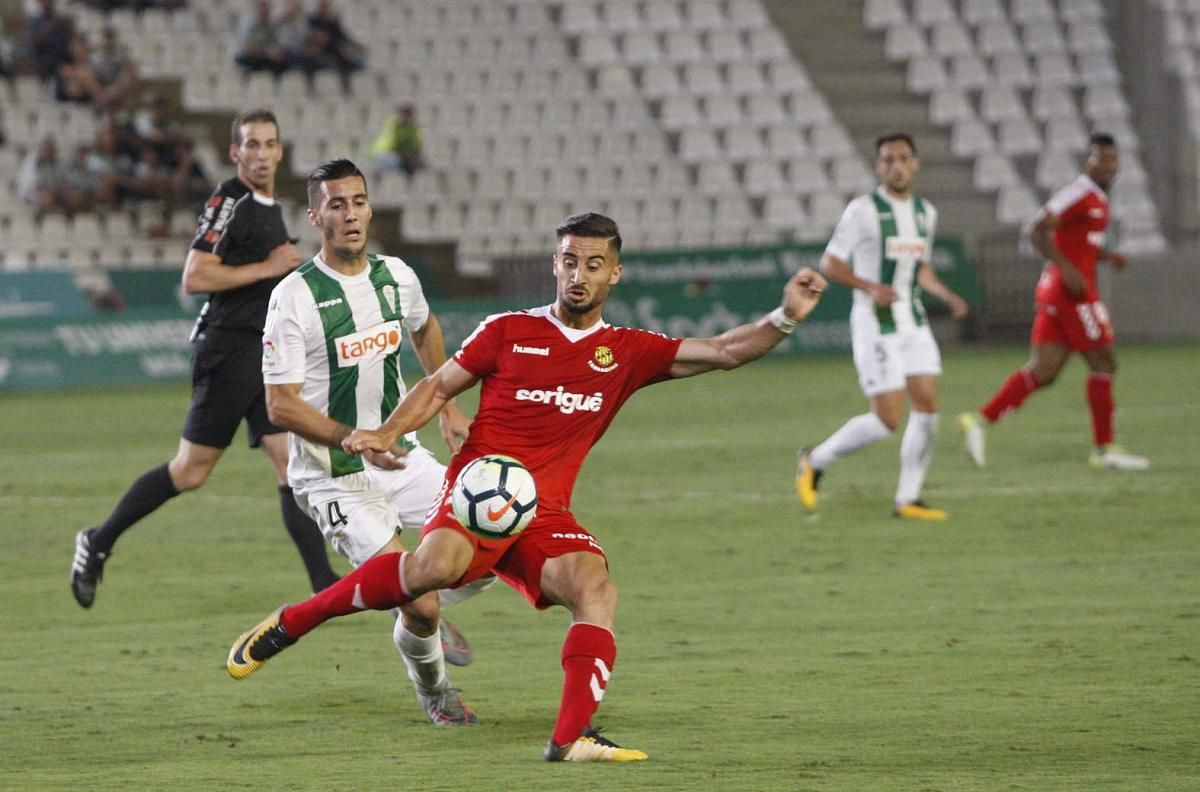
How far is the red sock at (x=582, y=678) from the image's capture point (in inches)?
223

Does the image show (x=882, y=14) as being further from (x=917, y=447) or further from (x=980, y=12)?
(x=917, y=447)

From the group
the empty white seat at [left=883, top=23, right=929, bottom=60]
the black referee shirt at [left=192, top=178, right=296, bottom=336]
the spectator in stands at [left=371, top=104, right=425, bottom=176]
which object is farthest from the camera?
the empty white seat at [left=883, top=23, right=929, bottom=60]

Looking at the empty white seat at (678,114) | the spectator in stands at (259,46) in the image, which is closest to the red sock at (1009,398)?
the spectator in stands at (259,46)

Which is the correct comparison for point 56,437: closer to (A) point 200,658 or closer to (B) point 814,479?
(B) point 814,479

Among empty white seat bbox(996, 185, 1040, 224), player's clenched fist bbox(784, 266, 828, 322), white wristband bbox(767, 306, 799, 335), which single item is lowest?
empty white seat bbox(996, 185, 1040, 224)

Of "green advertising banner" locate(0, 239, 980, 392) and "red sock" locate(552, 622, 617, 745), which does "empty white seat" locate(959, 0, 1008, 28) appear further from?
"red sock" locate(552, 622, 617, 745)

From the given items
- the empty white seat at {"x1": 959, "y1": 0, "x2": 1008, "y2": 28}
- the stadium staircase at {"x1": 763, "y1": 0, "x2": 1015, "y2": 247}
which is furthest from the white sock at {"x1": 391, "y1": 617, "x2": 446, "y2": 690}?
the empty white seat at {"x1": 959, "y1": 0, "x2": 1008, "y2": 28}

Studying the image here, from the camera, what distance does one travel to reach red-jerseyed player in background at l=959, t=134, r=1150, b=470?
13.4m

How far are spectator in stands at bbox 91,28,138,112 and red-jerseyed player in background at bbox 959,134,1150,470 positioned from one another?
14432mm

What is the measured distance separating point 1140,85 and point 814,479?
21283 millimetres

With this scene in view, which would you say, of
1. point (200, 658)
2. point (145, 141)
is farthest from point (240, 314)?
point (145, 141)

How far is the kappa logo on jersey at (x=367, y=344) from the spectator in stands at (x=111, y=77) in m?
18.7

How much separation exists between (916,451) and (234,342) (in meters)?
4.30

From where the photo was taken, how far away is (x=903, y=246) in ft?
36.8
